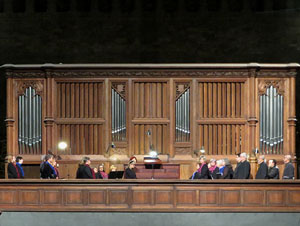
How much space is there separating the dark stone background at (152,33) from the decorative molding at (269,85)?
12.6 feet

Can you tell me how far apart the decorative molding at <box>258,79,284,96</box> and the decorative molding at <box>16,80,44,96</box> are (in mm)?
5885

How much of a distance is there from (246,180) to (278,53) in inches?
307

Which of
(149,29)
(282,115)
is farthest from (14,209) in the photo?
(149,29)

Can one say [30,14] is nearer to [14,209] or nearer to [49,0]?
[49,0]

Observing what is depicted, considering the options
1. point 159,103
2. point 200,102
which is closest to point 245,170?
point 200,102

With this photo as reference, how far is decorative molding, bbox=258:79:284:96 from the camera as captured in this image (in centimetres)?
1505

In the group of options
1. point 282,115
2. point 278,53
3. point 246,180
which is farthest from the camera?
point 278,53

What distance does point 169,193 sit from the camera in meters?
12.4

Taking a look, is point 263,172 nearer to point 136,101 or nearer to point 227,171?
point 227,171

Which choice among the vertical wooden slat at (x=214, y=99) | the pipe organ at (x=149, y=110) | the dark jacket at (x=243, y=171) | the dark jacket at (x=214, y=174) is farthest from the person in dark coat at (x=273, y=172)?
the vertical wooden slat at (x=214, y=99)

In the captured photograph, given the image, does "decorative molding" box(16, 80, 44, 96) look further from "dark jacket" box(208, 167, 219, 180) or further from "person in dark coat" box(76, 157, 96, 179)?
"dark jacket" box(208, 167, 219, 180)

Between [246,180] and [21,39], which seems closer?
[246,180]

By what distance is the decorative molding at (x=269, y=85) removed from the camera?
15.1 m

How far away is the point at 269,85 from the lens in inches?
595
